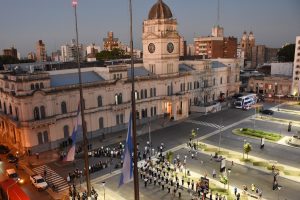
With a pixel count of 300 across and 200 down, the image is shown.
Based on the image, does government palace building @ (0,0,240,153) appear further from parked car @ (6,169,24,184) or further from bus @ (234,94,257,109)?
bus @ (234,94,257,109)

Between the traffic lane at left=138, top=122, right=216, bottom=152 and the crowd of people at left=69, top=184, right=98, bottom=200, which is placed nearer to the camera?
the crowd of people at left=69, top=184, right=98, bottom=200

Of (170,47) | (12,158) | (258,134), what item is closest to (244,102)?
(258,134)

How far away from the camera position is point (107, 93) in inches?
2392

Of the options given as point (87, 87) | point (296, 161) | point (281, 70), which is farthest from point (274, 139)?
point (281, 70)

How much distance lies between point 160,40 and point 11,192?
5173 cm

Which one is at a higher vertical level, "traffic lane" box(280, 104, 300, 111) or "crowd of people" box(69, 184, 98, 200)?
"traffic lane" box(280, 104, 300, 111)

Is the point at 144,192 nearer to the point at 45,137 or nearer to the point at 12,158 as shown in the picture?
the point at 45,137

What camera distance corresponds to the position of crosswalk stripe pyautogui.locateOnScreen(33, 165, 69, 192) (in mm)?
39981

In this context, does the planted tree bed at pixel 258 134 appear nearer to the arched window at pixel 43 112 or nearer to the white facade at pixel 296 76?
the arched window at pixel 43 112

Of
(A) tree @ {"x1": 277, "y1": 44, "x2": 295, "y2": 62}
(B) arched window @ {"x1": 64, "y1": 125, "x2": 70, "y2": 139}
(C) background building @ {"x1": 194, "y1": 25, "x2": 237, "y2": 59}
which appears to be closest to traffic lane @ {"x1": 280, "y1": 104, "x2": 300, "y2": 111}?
(A) tree @ {"x1": 277, "y1": 44, "x2": 295, "y2": 62}

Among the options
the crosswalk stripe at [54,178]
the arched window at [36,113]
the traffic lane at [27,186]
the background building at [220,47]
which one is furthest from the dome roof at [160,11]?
the background building at [220,47]

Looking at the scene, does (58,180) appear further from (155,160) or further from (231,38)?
(231,38)

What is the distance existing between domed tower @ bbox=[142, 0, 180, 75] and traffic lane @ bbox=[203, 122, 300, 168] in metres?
24.5

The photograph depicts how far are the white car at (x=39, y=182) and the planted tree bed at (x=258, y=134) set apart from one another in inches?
1649
